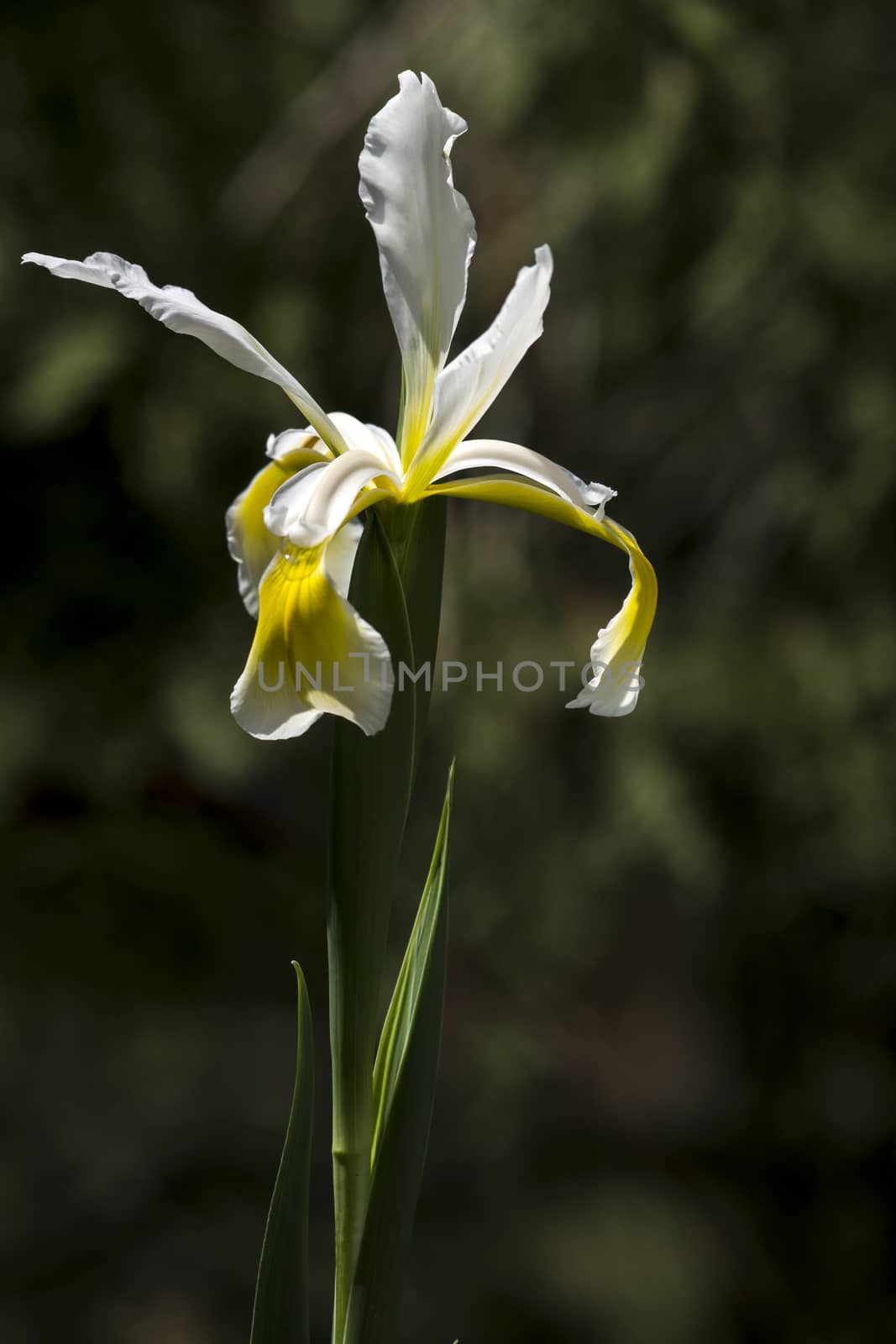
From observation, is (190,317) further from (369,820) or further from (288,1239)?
(288,1239)

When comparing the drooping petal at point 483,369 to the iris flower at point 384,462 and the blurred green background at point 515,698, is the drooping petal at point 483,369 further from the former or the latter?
the blurred green background at point 515,698

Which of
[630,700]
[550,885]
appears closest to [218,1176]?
[550,885]

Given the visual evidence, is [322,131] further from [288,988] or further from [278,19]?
[288,988]

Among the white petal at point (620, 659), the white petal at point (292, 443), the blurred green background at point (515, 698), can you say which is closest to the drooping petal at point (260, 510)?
the white petal at point (292, 443)

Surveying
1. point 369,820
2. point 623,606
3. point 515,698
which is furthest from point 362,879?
point 515,698

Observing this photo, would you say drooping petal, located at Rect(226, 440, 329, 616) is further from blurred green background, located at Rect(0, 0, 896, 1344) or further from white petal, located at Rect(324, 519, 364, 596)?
blurred green background, located at Rect(0, 0, 896, 1344)
